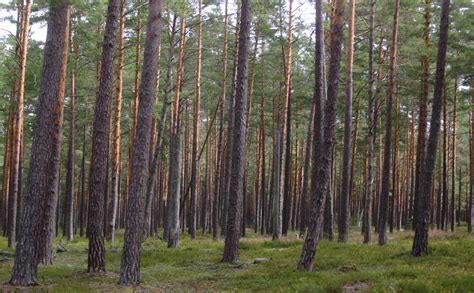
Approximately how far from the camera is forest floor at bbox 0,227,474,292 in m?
8.76

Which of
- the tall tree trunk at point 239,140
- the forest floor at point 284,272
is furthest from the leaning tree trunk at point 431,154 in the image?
the tall tree trunk at point 239,140

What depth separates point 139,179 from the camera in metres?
9.86

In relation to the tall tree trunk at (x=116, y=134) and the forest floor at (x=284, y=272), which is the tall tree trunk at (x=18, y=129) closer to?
the tall tree trunk at (x=116, y=134)

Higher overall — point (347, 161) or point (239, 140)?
point (239, 140)

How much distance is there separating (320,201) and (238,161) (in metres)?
2.93

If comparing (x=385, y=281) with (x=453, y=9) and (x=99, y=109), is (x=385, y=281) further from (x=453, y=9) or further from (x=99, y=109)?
(x=453, y=9)

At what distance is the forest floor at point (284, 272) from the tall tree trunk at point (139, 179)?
0.52 m

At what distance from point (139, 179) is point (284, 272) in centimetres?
424

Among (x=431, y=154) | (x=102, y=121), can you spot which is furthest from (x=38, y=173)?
(x=431, y=154)

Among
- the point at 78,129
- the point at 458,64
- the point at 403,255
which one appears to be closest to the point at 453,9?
the point at 458,64

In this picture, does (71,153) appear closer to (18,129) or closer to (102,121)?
(18,129)

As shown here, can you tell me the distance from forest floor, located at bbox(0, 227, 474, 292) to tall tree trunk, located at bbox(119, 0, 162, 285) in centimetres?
52

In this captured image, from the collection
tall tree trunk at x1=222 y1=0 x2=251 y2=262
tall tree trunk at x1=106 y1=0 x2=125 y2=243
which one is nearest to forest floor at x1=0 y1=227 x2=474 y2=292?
tall tree trunk at x1=222 y1=0 x2=251 y2=262

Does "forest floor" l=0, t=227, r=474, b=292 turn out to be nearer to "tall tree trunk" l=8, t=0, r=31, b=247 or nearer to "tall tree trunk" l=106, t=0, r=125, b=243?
"tall tree trunk" l=106, t=0, r=125, b=243
